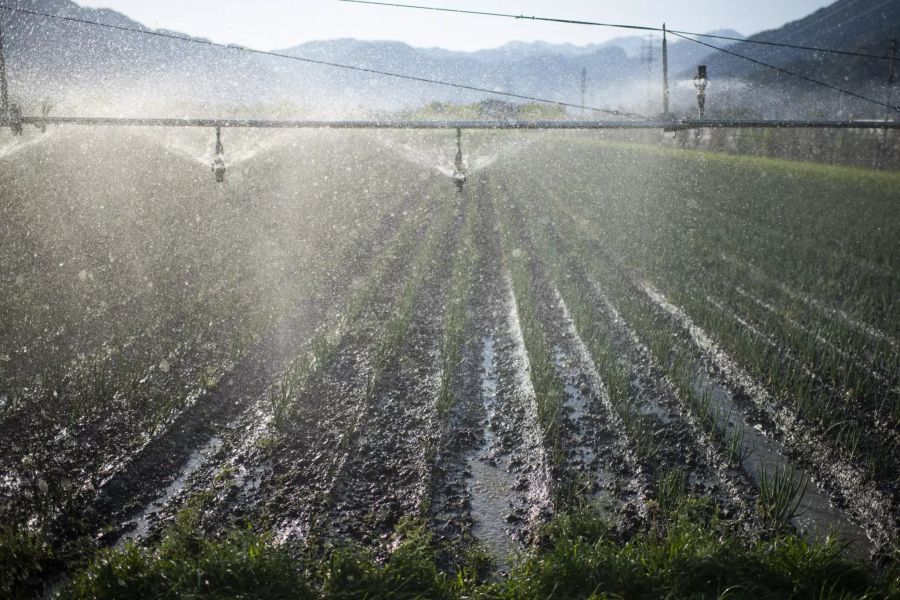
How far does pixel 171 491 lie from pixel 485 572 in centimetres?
288

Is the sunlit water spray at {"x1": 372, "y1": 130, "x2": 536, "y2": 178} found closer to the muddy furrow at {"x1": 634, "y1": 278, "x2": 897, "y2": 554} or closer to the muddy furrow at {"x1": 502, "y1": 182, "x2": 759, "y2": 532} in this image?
the muddy furrow at {"x1": 502, "y1": 182, "x2": 759, "y2": 532}

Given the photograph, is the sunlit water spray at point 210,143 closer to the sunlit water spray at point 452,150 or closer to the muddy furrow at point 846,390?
the sunlit water spray at point 452,150

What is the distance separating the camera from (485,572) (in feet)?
14.2

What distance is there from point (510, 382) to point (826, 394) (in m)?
3.74

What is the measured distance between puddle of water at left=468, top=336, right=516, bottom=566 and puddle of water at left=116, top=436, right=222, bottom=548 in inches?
102

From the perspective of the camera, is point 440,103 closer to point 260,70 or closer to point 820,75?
point 820,75

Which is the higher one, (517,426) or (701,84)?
(701,84)

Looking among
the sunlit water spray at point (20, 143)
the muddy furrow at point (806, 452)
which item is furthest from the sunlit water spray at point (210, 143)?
the muddy furrow at point (806, 452)

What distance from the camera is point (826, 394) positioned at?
6934 millimetres

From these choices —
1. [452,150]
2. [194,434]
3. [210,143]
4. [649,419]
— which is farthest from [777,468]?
[210,143]

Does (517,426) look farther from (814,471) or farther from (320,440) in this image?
(814,471)

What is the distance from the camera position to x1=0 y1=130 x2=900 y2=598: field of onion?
13.6 feet

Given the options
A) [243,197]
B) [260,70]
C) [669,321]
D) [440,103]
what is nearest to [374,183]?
[243,197]

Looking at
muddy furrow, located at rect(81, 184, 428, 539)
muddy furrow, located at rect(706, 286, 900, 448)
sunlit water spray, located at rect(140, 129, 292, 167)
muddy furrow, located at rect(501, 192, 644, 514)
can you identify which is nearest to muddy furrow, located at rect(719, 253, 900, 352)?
muddy furrow, located at rect(706, 286, 900, 448)
